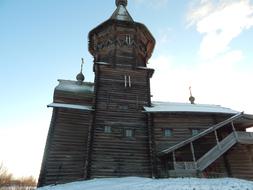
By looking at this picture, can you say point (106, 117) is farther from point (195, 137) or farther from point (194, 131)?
point (194, 131)

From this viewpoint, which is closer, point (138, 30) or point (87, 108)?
point (87, 108)

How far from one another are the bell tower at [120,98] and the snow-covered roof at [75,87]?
2065mm

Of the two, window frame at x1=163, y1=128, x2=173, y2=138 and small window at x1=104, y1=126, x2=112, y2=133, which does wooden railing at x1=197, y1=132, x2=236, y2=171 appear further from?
small window at x1=104, y1=126, x2=112, y2=133

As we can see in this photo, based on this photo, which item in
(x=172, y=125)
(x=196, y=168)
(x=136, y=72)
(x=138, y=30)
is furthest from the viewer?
(x=138, y=30)

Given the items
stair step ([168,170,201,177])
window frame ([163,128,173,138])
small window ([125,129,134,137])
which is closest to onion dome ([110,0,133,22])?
small window ([125,129,134,137])

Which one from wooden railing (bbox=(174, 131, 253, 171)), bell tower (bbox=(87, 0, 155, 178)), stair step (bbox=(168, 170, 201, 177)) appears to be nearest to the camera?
stair step (bbox=(168, 170, 201, 177))

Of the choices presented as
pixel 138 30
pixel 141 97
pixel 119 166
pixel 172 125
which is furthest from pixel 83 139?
pixel 138 30

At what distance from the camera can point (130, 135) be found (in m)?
17.7

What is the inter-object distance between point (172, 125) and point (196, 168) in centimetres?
457

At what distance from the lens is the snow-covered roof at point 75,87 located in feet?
67.5

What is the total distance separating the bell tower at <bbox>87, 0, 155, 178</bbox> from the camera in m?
16.2

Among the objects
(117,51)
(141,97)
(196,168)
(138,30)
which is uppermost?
(138,30)

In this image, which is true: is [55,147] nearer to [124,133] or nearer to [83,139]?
[83,139]

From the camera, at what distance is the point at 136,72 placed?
2138cm
